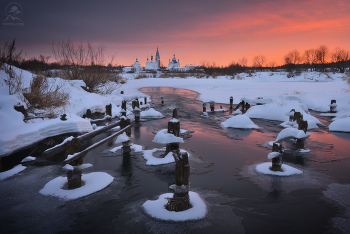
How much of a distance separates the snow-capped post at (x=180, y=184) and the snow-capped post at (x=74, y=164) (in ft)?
7.68

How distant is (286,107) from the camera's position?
47.2ft

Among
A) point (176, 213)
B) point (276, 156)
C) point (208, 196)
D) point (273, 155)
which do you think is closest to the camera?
point (176, 213)

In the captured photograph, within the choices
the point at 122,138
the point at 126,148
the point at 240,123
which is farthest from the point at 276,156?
the point at 240,123

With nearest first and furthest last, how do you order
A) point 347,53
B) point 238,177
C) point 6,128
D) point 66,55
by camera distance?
point 238,177 < point 6,128 < point 66,55 < point 347,53

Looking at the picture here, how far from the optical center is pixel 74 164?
15.8 feet

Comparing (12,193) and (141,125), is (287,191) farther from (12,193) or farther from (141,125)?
(141,125)

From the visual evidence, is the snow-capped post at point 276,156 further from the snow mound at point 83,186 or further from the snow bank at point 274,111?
the snow bank at point 274,111

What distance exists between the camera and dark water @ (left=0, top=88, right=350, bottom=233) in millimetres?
3922

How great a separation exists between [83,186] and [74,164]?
0.77 meters

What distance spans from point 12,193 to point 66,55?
14437mm

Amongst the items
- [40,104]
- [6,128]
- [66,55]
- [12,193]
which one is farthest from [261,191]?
[66,55]

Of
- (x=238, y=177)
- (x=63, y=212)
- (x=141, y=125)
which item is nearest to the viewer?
(x=63, y=212)

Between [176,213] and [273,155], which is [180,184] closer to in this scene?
[176,213]

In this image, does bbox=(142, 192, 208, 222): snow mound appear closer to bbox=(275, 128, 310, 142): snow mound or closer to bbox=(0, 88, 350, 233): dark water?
bbox=(0, 88, 350, 233): dark water
